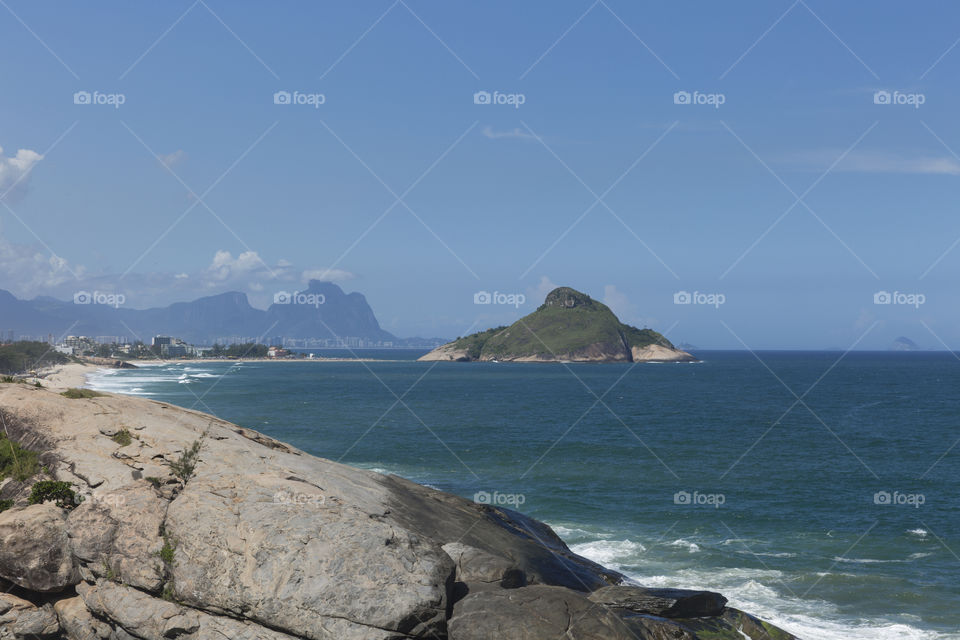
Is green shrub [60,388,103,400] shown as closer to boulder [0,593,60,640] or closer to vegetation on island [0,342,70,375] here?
boulder [0,593,60,640]

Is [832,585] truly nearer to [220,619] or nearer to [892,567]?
[892,567]

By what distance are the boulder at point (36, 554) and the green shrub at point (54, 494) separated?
68 cm

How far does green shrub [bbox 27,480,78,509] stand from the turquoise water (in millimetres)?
21716

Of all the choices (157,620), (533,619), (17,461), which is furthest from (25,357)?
(533,619)

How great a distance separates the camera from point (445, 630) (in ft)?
58.3

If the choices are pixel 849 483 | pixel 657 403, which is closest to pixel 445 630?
pixel 849 483

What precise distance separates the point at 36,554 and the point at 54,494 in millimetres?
1876

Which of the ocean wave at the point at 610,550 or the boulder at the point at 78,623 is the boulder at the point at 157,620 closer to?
the boulder at the point at 78,623

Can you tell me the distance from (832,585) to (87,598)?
92.4 feet

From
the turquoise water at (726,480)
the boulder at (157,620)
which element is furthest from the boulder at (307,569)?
the turquoise water at (726,480)

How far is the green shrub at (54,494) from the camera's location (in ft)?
66.8

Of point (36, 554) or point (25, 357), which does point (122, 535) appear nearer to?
point (36, 554)

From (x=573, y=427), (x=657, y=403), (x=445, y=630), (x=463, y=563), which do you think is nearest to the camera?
(x=445, y=630)

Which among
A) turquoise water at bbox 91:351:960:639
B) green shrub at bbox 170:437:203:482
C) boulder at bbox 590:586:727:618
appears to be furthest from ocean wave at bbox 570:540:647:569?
green shrub at bbox 170:437:203:482
